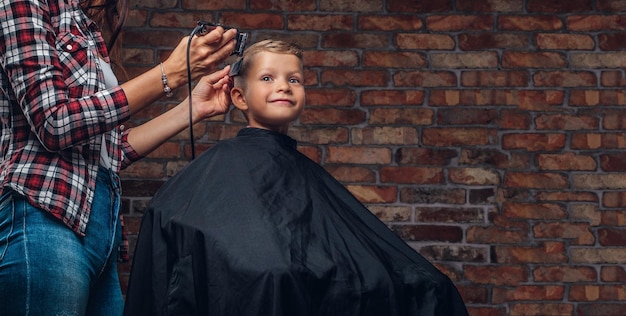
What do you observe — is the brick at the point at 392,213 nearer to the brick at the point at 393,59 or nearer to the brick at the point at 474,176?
the brick at the point at 474,176

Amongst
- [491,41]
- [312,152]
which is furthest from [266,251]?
[491,41]

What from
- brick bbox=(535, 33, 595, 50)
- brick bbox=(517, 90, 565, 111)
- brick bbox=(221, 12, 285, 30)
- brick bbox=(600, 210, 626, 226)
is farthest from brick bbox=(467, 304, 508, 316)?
brick bbox=(221, 12, 285, 30)

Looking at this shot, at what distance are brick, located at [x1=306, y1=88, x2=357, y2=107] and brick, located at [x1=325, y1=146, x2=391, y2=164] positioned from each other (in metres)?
0.17

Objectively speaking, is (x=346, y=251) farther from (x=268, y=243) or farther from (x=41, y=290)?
(x=41, y=290)

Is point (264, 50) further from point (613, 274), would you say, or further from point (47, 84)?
point (613, 274)

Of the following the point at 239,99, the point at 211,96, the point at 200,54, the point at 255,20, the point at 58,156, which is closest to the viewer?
the point at 58,156

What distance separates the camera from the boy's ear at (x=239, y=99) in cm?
200

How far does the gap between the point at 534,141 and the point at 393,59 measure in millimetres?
607

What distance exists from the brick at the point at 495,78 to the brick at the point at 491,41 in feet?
0.31

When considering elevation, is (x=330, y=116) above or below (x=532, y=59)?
below

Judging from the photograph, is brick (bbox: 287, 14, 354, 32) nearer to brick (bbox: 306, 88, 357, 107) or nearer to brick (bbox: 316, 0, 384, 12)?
brick (bbox: 316, 0, 384, 12)

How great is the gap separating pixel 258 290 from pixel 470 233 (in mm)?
1629

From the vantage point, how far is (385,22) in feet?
9.71

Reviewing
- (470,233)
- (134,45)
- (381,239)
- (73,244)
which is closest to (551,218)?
(470,233)
